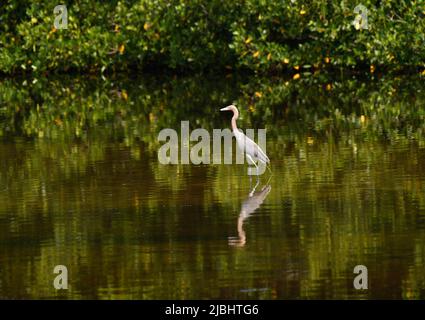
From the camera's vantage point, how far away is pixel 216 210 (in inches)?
525

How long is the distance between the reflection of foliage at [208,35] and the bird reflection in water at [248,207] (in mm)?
16524

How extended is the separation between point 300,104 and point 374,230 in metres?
12.8

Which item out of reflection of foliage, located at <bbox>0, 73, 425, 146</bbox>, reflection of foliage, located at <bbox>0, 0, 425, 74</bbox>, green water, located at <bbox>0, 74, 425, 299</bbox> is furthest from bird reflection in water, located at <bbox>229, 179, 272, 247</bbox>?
reflection of foliage, located at <bbox>0, 0, 425, 74</bbox>

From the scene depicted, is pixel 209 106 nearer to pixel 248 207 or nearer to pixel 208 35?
pixel 208 35

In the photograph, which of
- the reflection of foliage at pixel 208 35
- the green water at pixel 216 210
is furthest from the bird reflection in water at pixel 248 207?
the reflection of foliage at pixel 208 35

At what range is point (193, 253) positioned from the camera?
1133 cm

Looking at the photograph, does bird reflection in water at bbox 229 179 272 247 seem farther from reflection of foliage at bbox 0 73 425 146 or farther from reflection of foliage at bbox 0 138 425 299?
reflection of foliage at bbox 0 73 425 146

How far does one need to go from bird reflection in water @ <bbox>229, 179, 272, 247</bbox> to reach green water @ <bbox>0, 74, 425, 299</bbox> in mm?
27

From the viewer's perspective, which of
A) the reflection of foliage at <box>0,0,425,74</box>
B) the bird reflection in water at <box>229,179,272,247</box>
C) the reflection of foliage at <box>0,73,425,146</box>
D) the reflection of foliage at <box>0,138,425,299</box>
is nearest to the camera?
the reflection of foliage at <box>0,138,425,299</box>

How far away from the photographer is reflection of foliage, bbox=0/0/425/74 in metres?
30.9

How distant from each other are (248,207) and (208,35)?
20683 millimetres

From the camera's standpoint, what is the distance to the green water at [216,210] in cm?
1038

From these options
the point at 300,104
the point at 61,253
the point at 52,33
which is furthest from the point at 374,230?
the point at 52,33
